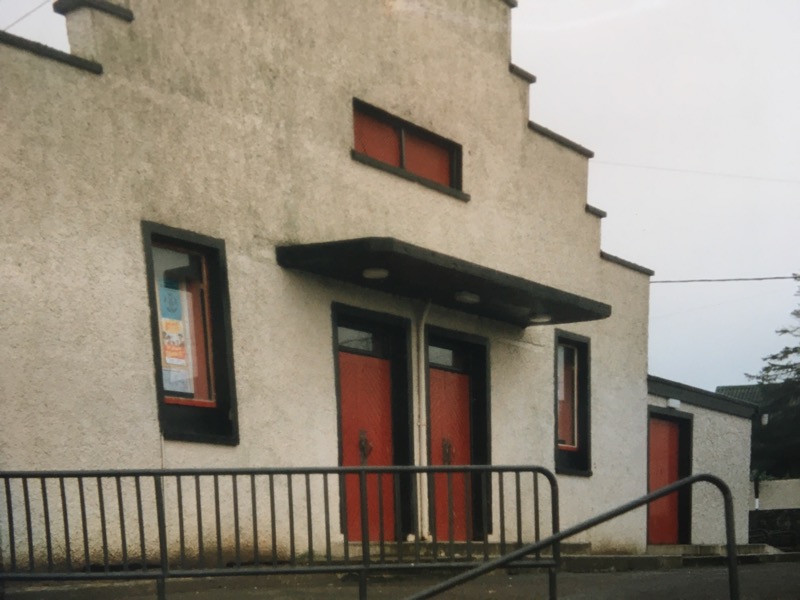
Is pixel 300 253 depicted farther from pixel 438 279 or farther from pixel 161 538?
pixel 161 538

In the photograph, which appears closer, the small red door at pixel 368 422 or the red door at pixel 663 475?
the small red door at pixel 368 422

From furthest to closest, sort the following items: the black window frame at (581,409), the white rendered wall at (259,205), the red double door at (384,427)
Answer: the black window frame at (581,409) → the red double door at (384,427) → the white rendered wall at (259,205)

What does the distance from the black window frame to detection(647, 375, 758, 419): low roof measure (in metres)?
1.95

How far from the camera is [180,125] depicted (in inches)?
411

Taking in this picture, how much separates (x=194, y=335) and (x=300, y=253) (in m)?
1.32

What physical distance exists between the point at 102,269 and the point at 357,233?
350cm

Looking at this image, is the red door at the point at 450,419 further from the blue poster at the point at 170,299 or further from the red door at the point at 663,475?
the red door at the point at 663,475

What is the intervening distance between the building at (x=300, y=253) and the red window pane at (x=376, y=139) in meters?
0.04

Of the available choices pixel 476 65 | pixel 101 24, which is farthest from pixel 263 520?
pixel 476 65

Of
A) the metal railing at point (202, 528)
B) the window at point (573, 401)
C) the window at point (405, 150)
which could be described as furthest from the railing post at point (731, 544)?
the window at point (573, 401)

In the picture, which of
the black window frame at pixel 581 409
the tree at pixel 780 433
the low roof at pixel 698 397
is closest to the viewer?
the black window frame at pixel 581 409

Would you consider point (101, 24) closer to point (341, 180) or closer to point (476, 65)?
point (341, 180)

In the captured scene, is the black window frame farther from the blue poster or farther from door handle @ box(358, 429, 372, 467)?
the blue poster

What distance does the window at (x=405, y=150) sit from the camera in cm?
1275
